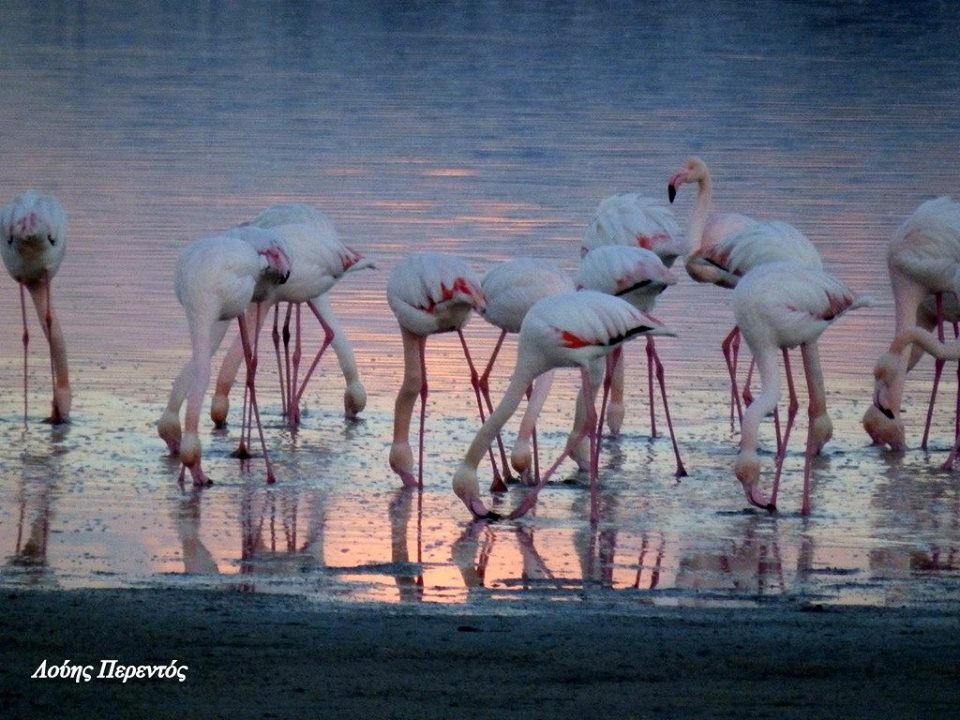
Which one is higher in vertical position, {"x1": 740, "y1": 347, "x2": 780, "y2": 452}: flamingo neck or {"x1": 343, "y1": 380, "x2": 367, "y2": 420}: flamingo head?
{"x1": 740, "y1": 347, "x2": 780, "y2": 452}: flamingo neck

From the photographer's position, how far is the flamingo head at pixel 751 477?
25.8ft

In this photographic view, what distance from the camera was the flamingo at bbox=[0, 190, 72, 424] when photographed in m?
9.46

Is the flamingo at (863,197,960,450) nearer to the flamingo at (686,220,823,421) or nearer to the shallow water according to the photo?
the shallow water

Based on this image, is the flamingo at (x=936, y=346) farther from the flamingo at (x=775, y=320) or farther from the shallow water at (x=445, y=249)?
the flamingo at (x=775, y=320)

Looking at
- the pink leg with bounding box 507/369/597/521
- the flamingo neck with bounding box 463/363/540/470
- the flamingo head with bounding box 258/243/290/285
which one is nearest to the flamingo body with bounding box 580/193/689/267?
the pink leg with bounding box 507/369/597/521

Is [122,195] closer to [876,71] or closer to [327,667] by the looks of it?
[327,667]

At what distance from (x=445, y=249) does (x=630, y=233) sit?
4.26 m

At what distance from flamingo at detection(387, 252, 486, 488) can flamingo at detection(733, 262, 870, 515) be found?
1.11 m

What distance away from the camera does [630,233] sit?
9648 mm

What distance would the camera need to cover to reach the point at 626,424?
9.72 meters

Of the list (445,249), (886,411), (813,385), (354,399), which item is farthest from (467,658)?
(445,249)

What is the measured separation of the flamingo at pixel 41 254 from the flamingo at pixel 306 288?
29.0 inches

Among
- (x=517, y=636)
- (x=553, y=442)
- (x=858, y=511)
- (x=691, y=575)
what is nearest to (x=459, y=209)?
(x=553, y=442)

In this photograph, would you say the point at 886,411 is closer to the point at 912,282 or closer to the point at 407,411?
the point at 912,282
